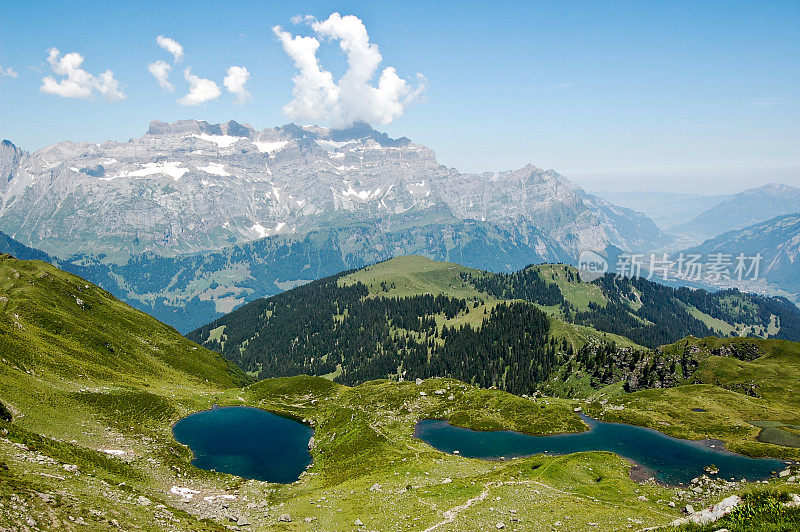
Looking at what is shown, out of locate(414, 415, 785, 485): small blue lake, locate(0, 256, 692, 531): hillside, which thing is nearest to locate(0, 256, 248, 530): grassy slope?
locate(0, 256, 692, 531): hillside

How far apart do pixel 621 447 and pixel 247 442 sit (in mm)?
78064

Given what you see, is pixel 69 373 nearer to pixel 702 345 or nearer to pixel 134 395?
pixel 134 395

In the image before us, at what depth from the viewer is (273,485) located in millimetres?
63719

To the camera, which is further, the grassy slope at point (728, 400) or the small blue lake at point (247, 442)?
the grassy slope at point (728, 400)

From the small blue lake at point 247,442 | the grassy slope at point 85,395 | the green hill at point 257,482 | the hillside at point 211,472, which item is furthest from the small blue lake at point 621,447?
the grassy slope at point 85,395

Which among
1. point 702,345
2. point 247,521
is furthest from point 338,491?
point 702,345

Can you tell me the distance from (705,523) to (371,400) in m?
102

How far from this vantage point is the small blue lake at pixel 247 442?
73.3 meters

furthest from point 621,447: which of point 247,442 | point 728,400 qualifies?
point 247,442

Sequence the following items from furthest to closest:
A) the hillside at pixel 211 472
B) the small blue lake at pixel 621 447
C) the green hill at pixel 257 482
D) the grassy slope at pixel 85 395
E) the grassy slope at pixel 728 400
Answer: the grassy slope at pixel 728 400, the small blue lake at pixel 621 447, the green hill at pixel 257 482, the hillside at pixel 211 472, the grassy slope at pixel 85 395

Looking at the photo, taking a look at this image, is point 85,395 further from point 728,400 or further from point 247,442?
point 728,400

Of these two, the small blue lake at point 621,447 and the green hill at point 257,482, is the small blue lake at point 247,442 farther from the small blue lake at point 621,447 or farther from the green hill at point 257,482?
the small blue lake at point 621,447

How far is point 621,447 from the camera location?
87562mm

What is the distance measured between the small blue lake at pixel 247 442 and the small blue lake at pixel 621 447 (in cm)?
2849
